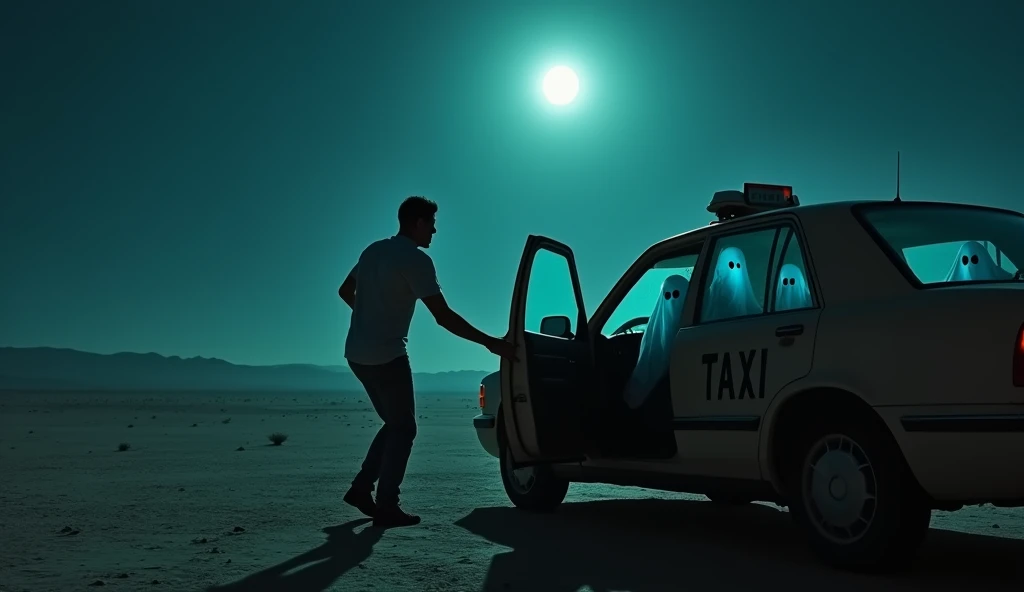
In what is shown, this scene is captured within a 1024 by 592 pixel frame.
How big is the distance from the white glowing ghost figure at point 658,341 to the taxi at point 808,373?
0.05ft

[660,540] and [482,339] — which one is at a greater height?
[482,339]

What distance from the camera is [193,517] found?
7.10 meters

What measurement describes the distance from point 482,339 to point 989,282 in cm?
330

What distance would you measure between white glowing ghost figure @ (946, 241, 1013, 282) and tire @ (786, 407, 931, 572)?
4.24 ft

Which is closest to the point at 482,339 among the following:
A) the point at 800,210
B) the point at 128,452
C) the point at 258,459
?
the point at 800,210

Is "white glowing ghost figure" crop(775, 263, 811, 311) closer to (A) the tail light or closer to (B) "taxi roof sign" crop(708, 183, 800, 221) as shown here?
(B) "taxi roof sign" crop(708, 183, 800, 221)

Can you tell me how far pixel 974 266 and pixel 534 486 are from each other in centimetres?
374

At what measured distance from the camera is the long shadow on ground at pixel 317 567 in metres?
4.60

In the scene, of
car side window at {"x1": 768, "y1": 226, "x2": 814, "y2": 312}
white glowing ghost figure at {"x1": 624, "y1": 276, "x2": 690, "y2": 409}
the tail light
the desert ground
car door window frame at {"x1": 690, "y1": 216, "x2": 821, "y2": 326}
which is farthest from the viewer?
white glowing ghost figure at {"x1": 624, "y1": 276, "x2": 690, "y2": 409}

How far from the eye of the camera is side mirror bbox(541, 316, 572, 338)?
7.07 meters

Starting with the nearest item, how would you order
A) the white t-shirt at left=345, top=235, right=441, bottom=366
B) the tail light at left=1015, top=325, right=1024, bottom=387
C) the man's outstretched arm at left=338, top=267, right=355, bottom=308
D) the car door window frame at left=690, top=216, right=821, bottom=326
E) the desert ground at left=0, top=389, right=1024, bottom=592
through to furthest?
the tail light at left=1015, top=325, right=1024, bottom=387
the desert ground at left=0, top=389, right=1024, bottom=592
the car door window frame at left=690, top=216, right=821, bottom=326
the white t-shirt at left=345, top=235, right=441, bottom=366
the man's outstretched arm at left=338, top=267, right=355, bottom=308

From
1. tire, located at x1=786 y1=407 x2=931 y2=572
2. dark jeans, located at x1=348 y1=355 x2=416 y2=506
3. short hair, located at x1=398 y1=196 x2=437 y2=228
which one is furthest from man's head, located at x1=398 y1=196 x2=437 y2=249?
tire, located at x1=786 y1=407 x2=931 y2=572

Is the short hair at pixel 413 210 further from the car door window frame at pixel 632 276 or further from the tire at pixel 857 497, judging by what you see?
the tire at pixel 857 497

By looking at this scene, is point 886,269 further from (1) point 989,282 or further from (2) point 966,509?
(2) point 966,509
